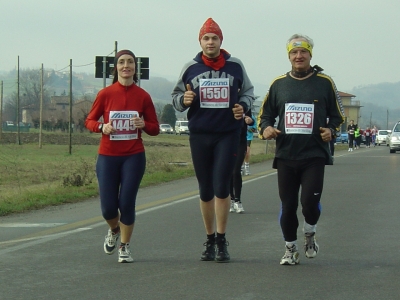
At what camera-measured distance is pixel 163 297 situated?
584 centimetres

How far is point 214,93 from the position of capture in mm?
7160

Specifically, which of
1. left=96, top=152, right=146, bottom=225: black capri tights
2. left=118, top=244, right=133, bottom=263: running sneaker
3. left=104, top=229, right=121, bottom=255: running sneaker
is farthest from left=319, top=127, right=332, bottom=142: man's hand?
left=104, top=229, right=121, bottom=255: running sneaker

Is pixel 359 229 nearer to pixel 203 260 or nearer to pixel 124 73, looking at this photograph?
pixel 203 260

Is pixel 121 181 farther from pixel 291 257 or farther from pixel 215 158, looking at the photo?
pixel 291 257

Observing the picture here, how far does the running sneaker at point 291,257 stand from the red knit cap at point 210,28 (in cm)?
199

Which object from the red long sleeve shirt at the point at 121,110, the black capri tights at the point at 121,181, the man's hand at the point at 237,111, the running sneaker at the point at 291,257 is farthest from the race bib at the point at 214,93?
the running sneaker at the point at 291,257

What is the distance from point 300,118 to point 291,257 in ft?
4.10

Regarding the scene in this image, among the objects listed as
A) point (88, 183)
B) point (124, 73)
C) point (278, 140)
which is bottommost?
point (88, 183)

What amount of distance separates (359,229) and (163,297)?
4.45 m

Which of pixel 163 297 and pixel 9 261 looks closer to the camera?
pixel 163 297

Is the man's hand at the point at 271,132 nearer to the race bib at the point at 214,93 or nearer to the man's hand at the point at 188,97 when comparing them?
the race bib at the point at 214,93

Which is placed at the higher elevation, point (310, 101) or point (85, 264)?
point (310, 101)

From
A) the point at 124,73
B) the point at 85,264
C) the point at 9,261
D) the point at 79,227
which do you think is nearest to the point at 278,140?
the point at 124,73

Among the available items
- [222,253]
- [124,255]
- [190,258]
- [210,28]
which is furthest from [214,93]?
[124,255]
